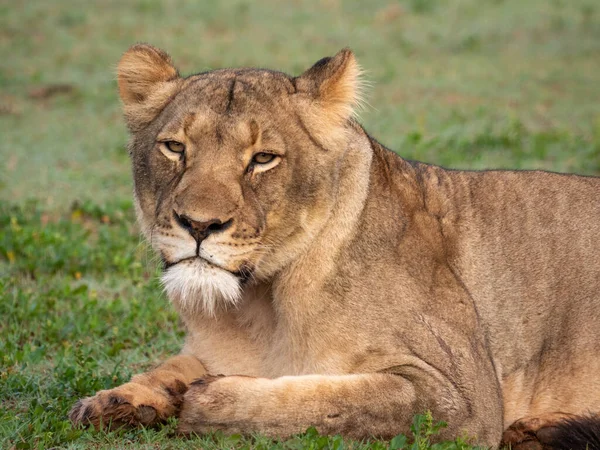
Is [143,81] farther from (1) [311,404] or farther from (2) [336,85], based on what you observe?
(1) [311,404]

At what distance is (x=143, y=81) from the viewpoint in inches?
165

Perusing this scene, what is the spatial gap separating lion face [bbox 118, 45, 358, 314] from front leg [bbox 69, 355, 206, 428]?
1.06 ft

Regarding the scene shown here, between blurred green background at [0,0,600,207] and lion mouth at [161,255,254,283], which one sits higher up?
blurred green background at [0,0,600,207]

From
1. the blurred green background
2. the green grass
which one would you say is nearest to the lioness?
the green grass

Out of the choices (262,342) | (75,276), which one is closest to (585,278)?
(262,342)

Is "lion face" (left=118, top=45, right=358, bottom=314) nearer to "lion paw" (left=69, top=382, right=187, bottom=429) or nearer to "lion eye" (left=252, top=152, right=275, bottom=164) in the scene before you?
"lion eye" (left=252, top=152, right=275, bottom=164)

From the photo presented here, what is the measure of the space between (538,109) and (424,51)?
9.97ft

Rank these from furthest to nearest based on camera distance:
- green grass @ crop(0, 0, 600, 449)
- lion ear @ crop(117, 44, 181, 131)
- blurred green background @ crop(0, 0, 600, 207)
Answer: blurred green background @ crop(0, 0, 600, 207)
green grass @ crop(0, 0, 600, 449)
lion ear @ crop(117, 44, 181, 131)

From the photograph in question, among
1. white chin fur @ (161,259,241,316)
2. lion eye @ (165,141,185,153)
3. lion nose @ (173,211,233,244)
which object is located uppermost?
lion eye @ (165,141,185,153)

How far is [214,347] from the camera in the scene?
416 cm

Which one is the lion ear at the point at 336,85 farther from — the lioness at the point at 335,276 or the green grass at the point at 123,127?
the green grass at the point at 123,127

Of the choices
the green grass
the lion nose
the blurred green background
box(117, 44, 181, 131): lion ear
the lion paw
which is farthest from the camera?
the blurred green background

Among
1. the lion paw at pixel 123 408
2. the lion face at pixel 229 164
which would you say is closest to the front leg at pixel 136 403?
the lion paw at pixel 123 408

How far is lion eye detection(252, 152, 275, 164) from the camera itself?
3.76 meters
